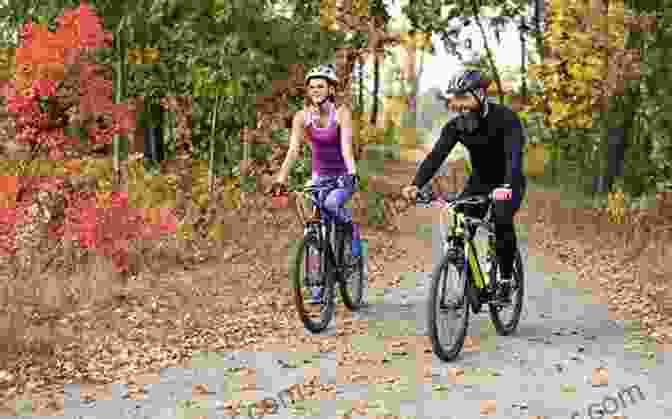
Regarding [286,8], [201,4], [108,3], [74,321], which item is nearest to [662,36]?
[286,8]

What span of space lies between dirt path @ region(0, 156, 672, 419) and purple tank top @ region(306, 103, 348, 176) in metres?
1.57

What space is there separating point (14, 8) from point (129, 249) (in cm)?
782

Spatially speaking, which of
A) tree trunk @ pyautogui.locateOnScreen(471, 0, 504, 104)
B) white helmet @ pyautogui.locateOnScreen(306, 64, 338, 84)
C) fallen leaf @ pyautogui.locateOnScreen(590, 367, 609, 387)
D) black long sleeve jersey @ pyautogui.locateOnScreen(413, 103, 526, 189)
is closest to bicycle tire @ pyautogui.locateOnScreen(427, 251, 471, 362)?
black long sleeve jersey @ pyautogui.locateOnScreen(413, 103, 526, 189)

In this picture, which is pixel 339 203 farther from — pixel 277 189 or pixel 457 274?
pixel 457 274

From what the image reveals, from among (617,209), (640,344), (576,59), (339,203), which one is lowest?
(640,344)

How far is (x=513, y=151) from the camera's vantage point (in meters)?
7.03

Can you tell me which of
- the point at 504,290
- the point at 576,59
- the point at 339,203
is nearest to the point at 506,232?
the point at 504,290

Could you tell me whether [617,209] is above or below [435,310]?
below

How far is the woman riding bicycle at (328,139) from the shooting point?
7.89 meters

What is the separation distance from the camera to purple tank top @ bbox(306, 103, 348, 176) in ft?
26.6

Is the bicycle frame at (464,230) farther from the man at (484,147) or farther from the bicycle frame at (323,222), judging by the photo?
the bicycle frame at (323,222)

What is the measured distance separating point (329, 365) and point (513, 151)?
239 centimetres

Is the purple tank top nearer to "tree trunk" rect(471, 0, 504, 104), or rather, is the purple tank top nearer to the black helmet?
the black helmet

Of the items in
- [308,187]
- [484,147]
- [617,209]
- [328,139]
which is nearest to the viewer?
[484,147]
